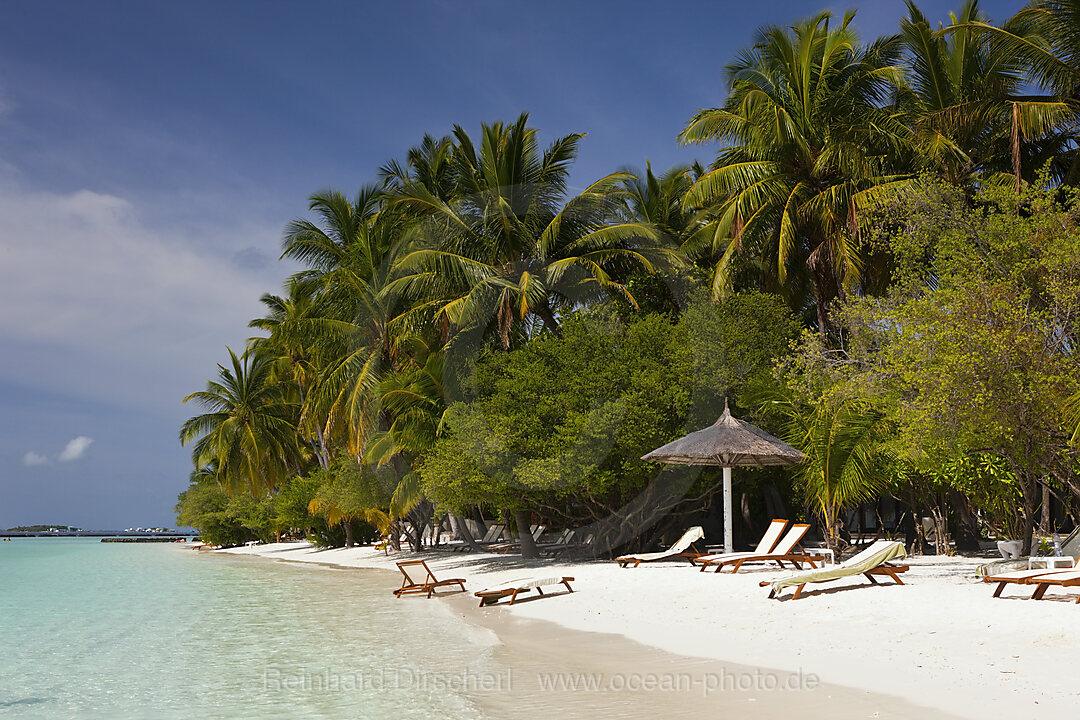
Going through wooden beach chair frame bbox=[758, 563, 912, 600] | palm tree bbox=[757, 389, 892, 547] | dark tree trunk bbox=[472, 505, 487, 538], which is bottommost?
wooden beach chair frame bbox=[758, 563, 912, 600]

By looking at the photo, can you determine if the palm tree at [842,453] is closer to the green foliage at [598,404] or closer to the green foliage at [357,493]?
the green foliage at [598,404]

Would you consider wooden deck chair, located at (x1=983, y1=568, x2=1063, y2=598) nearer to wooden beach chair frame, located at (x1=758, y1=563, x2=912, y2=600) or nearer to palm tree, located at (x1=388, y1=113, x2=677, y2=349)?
wooden beach chair frame, located at (x1=758, y1=563, x2=912, y2=600)

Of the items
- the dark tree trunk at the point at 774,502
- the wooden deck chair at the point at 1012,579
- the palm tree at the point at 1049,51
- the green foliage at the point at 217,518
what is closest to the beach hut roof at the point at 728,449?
the wooden deck chair at the point at 1012,579

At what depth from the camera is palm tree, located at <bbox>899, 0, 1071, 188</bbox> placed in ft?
54.6

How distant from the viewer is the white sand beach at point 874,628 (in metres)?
6.07

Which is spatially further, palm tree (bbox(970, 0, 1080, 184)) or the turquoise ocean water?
palm tree (bbox(970, 0, 1080, 184))

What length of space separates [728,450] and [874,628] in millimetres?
5550

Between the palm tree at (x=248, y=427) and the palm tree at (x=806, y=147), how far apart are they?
25.7 metres

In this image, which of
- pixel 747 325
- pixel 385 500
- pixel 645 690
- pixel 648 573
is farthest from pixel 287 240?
pixel 645 690

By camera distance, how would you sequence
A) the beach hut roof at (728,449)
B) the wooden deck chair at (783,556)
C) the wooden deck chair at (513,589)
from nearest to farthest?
the wooden deck chair at (783,556), the wooden deck chair at (513,589), the beach hut roof at (728,449)

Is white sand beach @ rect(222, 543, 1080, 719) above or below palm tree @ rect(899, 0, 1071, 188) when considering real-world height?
below

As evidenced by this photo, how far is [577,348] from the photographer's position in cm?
1777

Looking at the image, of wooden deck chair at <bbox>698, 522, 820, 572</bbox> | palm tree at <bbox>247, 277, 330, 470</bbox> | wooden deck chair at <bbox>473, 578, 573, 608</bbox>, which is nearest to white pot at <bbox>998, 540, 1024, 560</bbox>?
wooden deck chair at <bbox>698, 522, 820, 572</bbox>

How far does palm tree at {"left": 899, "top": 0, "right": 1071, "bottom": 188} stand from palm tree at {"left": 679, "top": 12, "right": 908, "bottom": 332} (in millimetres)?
883
